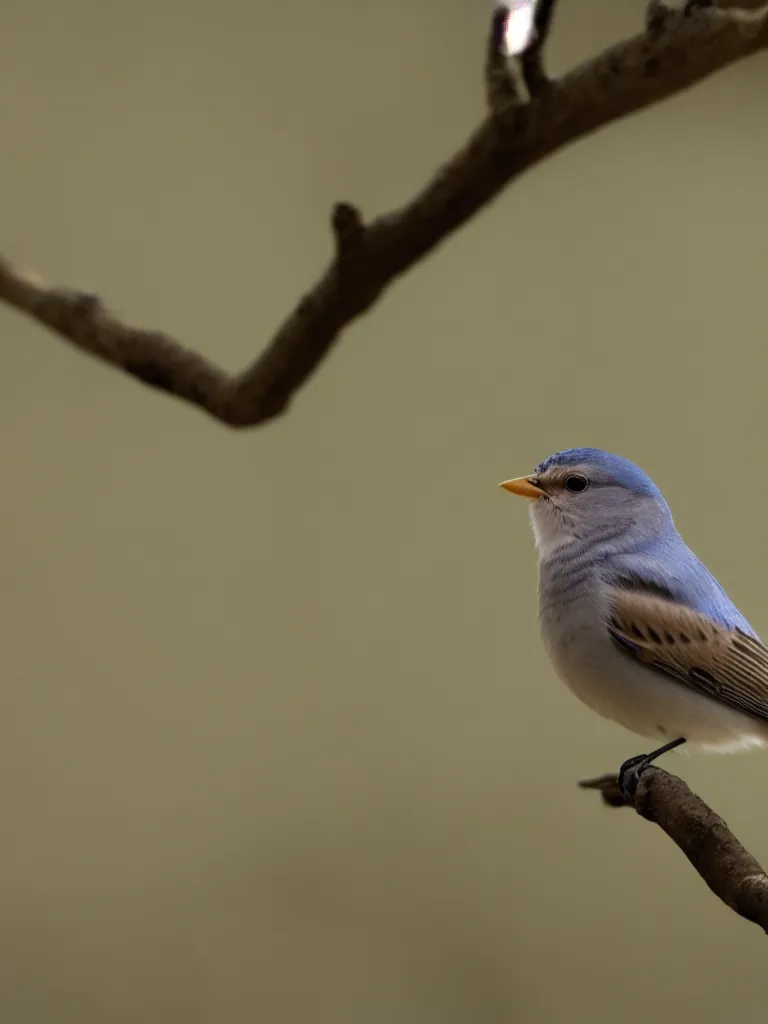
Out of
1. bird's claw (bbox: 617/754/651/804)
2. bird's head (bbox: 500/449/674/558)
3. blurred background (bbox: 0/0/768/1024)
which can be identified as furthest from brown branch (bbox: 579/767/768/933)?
blurred background (bbox: 0/0/768/1024)

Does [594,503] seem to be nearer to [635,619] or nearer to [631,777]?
[635,619]

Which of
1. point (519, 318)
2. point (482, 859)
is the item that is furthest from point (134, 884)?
point (519, 318)

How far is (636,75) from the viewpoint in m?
0.96

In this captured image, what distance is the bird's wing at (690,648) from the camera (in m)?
1.29

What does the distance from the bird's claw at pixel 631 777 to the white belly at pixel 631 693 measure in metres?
0.07

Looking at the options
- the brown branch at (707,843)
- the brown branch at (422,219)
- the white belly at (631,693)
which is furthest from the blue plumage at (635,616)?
the brown branch at (422,219)

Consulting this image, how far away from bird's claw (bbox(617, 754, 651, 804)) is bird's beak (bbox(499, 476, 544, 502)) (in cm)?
34

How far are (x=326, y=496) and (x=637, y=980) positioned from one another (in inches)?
46.5

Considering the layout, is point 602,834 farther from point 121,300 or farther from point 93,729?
point 121,300

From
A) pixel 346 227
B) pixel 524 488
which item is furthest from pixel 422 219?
pixel 524 488

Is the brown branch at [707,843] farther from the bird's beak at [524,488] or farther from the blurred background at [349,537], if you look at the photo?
the blurred background at [349,537]

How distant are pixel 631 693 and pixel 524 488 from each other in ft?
0.90

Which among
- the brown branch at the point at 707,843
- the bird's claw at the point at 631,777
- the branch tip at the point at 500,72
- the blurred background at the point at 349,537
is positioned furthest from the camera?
the blurred background at the point at 349,537

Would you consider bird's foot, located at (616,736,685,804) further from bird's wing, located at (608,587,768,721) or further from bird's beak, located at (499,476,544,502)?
bird's beak, located at (499,476,544,502)
